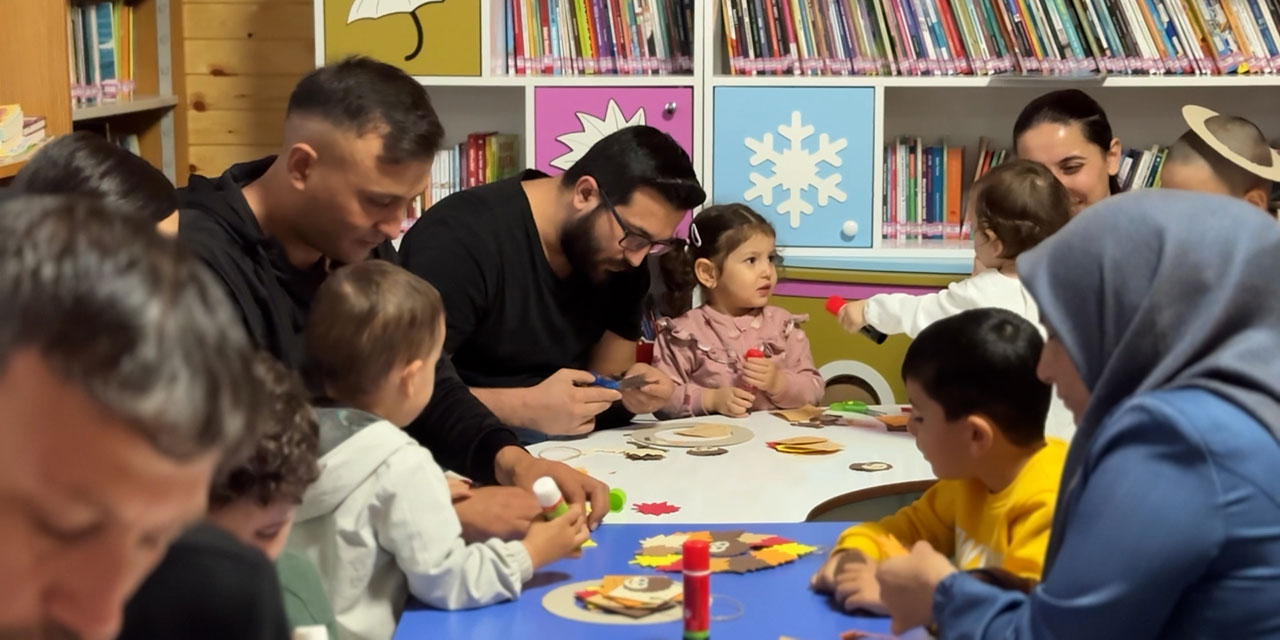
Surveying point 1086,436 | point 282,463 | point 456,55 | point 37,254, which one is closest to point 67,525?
point 37,254

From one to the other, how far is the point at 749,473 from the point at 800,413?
0.51m

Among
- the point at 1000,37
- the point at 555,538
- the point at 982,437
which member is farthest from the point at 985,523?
the point at 1000,37

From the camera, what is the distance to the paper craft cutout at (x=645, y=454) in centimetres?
235

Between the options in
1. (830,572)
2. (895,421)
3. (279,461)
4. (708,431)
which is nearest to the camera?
(279,461)

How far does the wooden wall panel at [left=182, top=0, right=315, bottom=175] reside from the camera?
3.92m

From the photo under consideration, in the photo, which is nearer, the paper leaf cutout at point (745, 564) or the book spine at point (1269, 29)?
the paper leaf cutout at point (745, 564)

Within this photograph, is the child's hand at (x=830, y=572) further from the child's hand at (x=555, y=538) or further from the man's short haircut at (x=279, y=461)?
the man's short haircut at (x=279, y=461)

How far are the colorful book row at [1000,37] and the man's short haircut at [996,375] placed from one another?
1.98m

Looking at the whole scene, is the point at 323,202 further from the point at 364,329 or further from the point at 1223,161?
the point at 1223,161

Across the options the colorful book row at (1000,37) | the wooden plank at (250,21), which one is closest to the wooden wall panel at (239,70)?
the wooden plank at (250,21)

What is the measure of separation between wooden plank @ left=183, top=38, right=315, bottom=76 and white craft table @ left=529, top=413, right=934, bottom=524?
6.31 ft

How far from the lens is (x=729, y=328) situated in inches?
123

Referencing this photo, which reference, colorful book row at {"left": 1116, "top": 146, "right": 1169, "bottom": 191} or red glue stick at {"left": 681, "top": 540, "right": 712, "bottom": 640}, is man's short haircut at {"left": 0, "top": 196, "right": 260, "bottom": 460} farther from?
colorful book row at {"left": 1116, "top": 146, "right": 1169, "bottom": 191}

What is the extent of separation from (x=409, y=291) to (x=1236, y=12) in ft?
8.95
